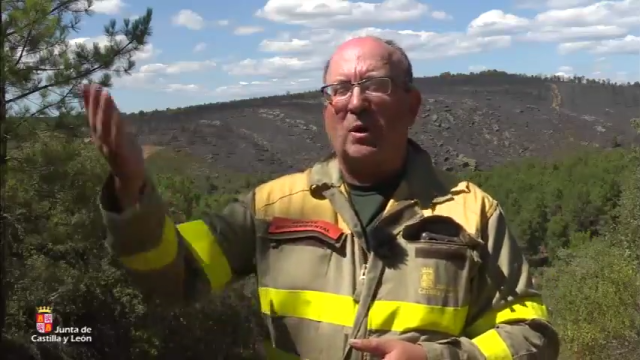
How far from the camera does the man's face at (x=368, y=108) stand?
7.38ft

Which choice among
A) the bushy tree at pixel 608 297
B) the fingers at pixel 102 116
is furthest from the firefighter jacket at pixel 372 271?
the bushy tree at pixel 608 297

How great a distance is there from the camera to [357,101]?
2238 mm

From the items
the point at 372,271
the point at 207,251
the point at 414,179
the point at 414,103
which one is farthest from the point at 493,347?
the point at 207,251

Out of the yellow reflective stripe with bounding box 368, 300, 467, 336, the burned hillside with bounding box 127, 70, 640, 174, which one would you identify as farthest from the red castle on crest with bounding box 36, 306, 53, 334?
the burned hillside with bounding box 127, 70, 640, 174

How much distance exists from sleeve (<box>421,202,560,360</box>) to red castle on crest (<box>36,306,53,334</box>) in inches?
407

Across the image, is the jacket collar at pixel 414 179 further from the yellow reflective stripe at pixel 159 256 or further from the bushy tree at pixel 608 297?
the bushy tree at pixel 608 297

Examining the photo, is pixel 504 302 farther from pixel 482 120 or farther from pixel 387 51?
pixel 482 120

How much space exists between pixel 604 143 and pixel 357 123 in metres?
57.1

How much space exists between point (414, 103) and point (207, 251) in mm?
805

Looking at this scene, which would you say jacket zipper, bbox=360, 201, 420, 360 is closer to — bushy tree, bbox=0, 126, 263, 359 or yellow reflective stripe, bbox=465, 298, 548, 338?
yellow reflective stripe, bbox=465, 298, 548, 338

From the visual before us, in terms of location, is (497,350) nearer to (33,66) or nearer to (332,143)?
(332,143)

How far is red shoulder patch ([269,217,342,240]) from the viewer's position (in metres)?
2.24

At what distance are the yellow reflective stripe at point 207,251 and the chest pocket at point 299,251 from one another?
5.3 inches

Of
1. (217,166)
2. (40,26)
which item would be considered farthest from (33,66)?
(217,166)
